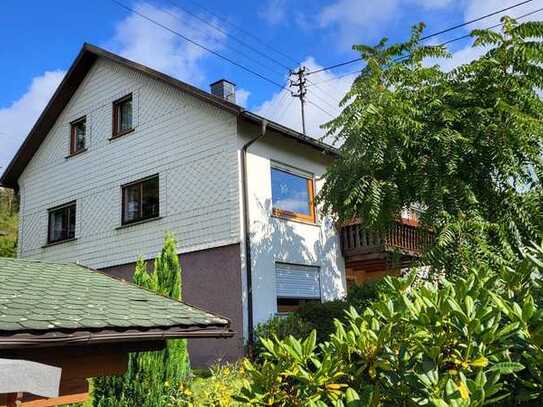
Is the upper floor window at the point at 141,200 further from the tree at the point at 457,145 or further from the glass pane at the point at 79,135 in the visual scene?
the tree at the point at 457,145

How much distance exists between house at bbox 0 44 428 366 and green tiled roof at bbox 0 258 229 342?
562 cm

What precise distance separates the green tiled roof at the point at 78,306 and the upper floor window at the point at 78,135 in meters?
11.2

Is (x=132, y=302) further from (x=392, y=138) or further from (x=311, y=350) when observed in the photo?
(x=392, y=138)

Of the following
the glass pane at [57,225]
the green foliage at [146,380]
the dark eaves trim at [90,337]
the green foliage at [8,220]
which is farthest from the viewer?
the green foliage at [8,220]

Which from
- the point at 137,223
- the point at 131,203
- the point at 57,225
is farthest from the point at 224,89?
the point at 57,225

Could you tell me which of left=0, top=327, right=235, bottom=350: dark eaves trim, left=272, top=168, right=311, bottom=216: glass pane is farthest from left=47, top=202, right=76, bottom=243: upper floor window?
left=0, top=327, right=235, bottom=350: dark eaves trim

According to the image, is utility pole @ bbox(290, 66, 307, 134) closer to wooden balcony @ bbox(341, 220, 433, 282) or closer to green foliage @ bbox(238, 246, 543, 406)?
wooden balcony @ bbox(341, 220, 433, 282)

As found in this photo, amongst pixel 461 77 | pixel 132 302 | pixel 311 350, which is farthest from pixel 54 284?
pixel 461 77

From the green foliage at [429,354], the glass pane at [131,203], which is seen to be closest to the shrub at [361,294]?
the glass pane at [131,203]

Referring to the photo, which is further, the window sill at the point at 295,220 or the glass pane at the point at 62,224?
the glass pane at the point at 62,224

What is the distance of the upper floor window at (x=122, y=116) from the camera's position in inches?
675

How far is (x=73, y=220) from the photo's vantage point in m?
18.1

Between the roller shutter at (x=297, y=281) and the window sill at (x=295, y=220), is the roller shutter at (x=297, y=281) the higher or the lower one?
the lower one

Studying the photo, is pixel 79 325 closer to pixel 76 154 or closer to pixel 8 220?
pixel 76 154
